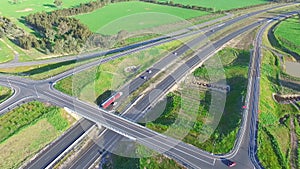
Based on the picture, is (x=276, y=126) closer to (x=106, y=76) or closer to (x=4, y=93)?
(x=106, y=76)

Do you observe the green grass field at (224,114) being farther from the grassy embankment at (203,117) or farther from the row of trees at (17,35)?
the row of trees at (17,35)

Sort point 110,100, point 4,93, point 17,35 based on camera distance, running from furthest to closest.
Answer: point 17,35 → point 4,93 → point 110,100

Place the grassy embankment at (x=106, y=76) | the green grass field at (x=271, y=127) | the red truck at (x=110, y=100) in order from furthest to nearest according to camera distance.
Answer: the grassy embankment at (x=106, y=76) < the red truck at (x=110, y=100) < the green grass field at (x=271, y=127)

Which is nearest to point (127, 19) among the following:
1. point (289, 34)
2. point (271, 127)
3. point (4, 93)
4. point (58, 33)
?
point (58, 33)

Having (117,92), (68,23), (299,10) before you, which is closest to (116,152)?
(117,92)

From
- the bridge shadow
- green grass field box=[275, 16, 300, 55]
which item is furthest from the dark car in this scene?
green grass field box=[275, 16, 300, 55]

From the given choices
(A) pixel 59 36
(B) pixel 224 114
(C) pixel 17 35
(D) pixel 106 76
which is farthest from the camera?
(A) pixel 59 36

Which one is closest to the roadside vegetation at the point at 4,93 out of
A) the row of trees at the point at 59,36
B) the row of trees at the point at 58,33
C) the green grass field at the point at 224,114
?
the green grass field at the point at 224,114
